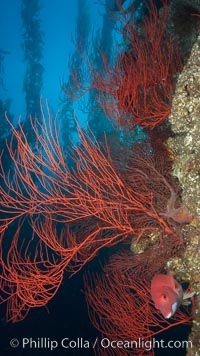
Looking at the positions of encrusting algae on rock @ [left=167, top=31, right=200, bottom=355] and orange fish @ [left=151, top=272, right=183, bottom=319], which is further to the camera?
encrusting algae on rock @ [left=167, top=31, right=200, bottom=355]

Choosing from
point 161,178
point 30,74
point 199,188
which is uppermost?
point 30,74

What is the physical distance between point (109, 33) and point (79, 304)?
22.4 meters

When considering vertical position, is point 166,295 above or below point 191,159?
below

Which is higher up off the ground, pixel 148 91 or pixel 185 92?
pixel 148 91

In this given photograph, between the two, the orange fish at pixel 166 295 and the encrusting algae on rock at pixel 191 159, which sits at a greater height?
the encrusting algae on rock at pixel 191 159

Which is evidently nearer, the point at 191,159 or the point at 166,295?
the point at 166,295

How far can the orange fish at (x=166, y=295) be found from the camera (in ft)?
8.82

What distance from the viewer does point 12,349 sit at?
6645 mm

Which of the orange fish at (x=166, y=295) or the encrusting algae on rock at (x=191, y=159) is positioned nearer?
the orange fish at (x=166, y=295)

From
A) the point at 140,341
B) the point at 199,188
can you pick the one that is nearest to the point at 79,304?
the point at 140,341

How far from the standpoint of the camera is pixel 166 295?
8.94 ft

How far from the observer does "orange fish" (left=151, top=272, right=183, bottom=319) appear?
269 cm

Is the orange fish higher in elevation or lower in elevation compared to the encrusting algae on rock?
lower

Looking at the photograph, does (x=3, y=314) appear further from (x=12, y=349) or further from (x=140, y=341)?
(x=140, y=341)
